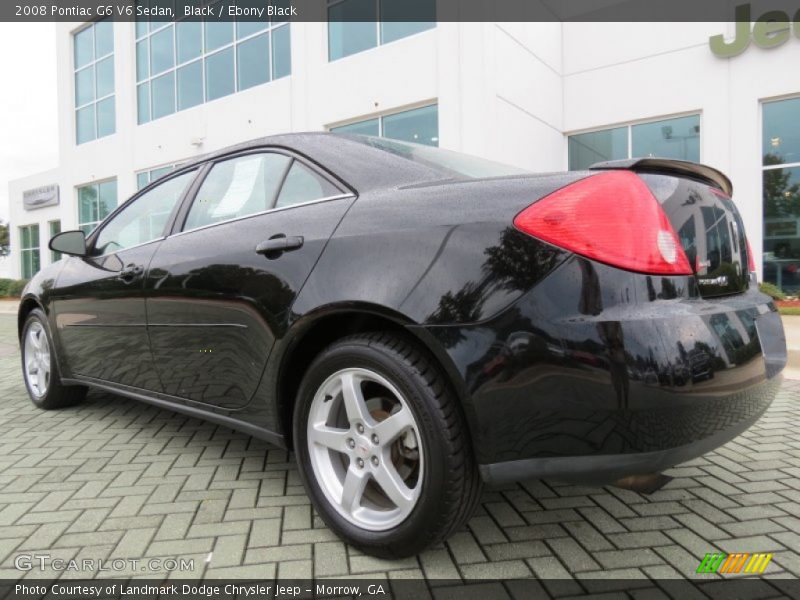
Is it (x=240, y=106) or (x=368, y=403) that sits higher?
(x=240, y=106)

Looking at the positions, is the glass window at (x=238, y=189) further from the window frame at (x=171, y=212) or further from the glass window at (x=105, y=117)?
the glass window at (x=105, y=117)

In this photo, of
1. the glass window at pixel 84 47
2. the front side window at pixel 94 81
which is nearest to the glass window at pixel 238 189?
the front side window at pixel 94 81

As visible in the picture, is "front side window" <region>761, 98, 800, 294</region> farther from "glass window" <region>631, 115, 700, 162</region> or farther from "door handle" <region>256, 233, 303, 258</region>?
"door handle" <region>256, 233, 303, 258</region>

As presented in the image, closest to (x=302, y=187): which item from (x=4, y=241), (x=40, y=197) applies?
(x=40, y=197)

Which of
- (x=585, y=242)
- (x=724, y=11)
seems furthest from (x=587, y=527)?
(x=724, y=11)

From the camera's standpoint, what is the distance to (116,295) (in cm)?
302

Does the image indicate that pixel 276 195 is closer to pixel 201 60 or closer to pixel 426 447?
pixel 426 447

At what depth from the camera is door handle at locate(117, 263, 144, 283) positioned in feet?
9.41

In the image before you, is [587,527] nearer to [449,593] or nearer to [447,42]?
[449,593]

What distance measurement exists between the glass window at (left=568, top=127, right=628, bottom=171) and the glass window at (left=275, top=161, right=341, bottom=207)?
33.6 feet

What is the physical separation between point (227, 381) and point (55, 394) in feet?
7.52

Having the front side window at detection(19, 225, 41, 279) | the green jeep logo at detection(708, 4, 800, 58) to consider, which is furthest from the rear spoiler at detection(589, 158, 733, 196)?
the front side window at detection(19, 225, 41, 279)

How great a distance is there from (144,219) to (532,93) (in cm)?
949

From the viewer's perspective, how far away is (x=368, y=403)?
197 centimetres
